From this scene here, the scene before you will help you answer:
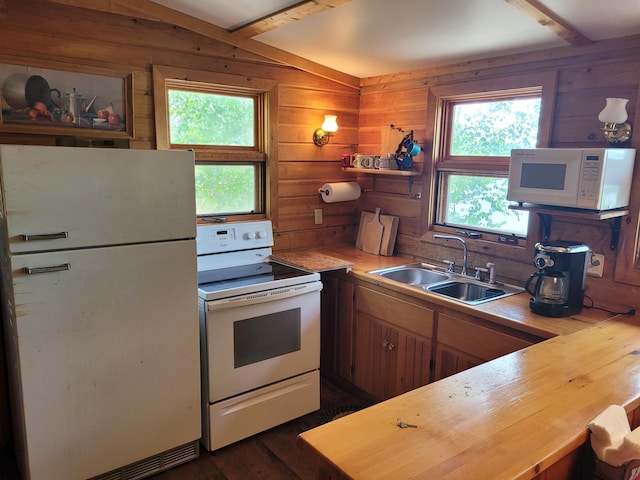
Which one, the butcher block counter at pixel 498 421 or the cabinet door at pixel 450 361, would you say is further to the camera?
the cabinet door at pixel 450 361

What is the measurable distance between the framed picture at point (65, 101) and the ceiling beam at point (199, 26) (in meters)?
0.31

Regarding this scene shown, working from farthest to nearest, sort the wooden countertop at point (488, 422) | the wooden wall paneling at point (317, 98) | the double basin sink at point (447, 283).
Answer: the wooden wall paneling at point (317, 98), the double basin sink at point (447, 283), the wooden countertop at point (488, 422)

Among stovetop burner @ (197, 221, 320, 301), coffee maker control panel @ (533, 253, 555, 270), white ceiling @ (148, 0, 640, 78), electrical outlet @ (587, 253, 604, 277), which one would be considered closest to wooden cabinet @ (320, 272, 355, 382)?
stovetop burner @ (197, 221, 320, 301)

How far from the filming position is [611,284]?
7.41 feet

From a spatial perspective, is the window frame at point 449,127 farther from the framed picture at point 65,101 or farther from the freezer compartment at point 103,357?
the framed picture at point 65,101

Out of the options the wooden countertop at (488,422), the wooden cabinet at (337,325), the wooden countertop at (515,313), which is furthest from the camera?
the wooden cabinet at (337,325)

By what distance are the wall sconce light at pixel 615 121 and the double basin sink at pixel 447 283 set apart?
2.83 feet

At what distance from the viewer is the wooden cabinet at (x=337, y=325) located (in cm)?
299

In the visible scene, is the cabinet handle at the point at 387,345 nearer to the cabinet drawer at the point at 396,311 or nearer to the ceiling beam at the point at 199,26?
the cabinet drawer at the point at 396,311

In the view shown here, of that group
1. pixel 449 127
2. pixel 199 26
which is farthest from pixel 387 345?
pixel 199 26

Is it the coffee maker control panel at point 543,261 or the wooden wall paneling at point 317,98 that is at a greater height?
the wooden wall paneling at point 317,98

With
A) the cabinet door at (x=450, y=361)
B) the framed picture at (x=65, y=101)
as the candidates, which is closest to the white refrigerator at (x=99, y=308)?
the framed picture at (x=65, y=101)

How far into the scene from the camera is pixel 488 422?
49.8 inches

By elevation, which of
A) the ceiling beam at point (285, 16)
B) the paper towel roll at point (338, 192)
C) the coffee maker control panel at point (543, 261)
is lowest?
the coffee maker control panel at point (543, 261)
